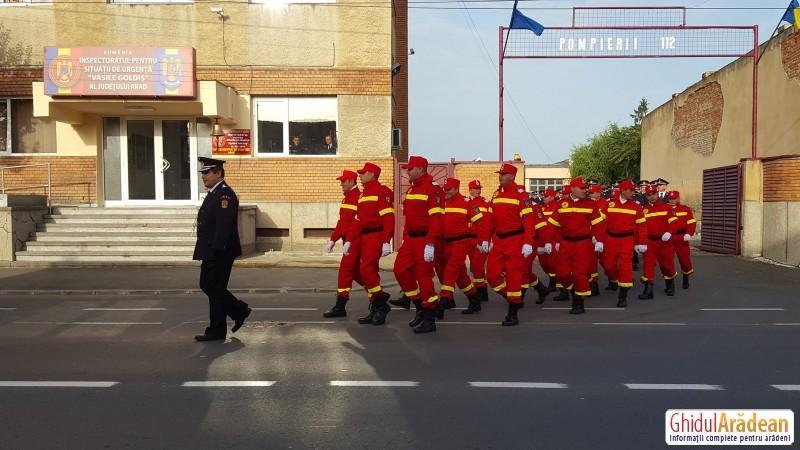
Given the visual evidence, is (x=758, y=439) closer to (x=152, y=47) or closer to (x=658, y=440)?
(x=658, y=440)

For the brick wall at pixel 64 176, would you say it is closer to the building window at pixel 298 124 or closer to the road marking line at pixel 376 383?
the building window at pixel 298 124

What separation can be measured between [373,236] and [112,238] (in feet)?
29.5

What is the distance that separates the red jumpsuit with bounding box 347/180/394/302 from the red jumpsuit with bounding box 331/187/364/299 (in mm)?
152

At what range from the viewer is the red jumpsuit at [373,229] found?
8.01 meters

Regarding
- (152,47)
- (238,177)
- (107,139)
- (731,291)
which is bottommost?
(731,291)

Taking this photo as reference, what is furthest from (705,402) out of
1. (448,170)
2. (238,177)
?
(238,177)

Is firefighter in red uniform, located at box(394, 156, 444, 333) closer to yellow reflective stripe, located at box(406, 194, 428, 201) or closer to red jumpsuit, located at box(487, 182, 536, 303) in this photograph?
yellow reflective stripe, located at box(406, 194, 428, 201)

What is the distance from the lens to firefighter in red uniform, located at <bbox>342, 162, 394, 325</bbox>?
8.01 meters

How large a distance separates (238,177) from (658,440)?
1384 centimetres

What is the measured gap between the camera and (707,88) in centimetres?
2712

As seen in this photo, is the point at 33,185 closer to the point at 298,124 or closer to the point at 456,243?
the point at 298,124

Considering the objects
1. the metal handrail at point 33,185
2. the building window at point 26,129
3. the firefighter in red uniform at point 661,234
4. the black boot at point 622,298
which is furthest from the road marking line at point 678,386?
the building window at point 26,129

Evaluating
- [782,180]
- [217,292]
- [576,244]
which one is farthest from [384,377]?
[782,180]

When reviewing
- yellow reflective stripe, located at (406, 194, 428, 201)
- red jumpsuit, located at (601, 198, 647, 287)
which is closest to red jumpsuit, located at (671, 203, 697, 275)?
red jumpsuit, located at (601, 198, 647, 287)
